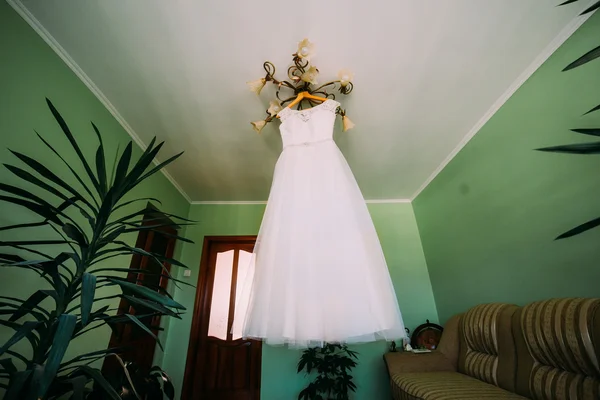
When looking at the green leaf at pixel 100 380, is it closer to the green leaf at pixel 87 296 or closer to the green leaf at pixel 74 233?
the green leaf at pixel 87 296

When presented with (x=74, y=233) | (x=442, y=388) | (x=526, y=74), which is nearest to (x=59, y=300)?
(x=74, y=233)

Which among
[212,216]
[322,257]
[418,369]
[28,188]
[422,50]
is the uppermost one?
[422,50]

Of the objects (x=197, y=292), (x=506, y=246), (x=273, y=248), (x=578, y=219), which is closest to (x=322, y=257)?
(x=273, y=248)

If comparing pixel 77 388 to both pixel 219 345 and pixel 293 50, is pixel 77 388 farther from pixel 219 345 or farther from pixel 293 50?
pixel 219 345

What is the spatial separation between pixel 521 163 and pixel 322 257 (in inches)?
61.2

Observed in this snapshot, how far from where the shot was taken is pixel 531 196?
1523mm

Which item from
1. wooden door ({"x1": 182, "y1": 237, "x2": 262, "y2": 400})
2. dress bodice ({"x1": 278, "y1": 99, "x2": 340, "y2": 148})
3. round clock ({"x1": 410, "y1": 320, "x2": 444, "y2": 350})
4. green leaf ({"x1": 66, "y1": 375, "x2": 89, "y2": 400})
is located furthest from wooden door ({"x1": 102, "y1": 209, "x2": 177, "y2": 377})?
round clock ({"x1": 410, "y1": 320, "x2": 444, "y2": 350})

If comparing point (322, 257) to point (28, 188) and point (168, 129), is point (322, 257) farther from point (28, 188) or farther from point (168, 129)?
point (168, 129)

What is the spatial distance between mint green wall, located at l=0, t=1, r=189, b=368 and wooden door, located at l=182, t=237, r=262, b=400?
3.63 feet

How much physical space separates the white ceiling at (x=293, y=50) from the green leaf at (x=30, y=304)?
1288mm

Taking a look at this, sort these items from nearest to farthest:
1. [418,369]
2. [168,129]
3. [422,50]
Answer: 1. [422,50]
2. [418,369]
3. [168,129]

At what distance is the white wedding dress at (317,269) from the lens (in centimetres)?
100

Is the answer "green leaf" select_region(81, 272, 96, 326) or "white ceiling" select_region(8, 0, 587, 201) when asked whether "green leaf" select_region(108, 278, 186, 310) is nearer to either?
"green leaf" select_region(81, 272, 96, 326)

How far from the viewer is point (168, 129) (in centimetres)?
187
